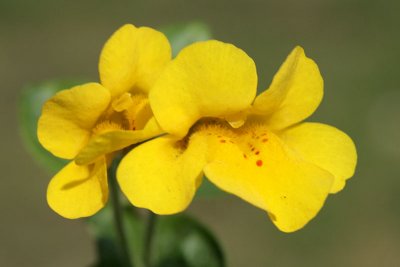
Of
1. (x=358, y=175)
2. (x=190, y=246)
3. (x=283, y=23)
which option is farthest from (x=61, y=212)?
(x=283, y=23)

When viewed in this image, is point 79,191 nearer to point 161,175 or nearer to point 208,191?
point 161,175

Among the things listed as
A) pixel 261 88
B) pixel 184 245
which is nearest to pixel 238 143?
pixel 184 245

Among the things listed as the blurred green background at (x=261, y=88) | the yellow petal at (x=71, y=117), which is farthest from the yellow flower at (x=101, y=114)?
the blurred green background at (x=261, y=88)

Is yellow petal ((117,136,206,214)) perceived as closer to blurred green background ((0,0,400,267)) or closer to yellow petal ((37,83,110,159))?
yellow petal ((37,83,110,159))

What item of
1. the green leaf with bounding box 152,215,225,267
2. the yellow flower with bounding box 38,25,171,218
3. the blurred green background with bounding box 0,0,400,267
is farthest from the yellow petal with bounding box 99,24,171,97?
the blurred green background with bounding box 0,0,400,267

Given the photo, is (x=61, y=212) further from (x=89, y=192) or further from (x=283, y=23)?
(x=283, y=23)

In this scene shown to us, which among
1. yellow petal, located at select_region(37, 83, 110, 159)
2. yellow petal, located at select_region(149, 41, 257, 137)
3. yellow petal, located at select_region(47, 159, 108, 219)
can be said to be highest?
yellow petal, located at select_region(149, 41, 257, 137)
